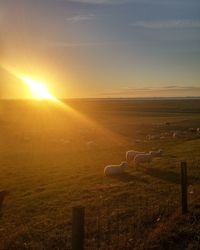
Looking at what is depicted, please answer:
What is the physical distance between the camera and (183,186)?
1278 cm

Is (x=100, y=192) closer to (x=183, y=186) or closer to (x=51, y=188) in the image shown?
(x=51, y=188)

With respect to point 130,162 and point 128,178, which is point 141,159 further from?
point 128,178

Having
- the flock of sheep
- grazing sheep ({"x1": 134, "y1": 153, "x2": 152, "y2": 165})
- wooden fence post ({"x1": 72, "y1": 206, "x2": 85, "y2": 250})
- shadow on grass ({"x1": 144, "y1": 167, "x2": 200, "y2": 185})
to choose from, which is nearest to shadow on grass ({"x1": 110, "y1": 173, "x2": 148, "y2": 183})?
the flock of sheep

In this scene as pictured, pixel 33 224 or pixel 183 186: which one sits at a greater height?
pixel 183 186

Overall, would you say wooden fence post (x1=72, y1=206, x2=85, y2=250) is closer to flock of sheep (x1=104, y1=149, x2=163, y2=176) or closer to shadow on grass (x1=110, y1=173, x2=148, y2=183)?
shadow on grass (x1=110, y1=173, x2=148, y2=183)

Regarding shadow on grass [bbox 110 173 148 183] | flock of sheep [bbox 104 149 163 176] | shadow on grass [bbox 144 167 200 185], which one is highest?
flock of sheep [bbox 104 149 163 176]

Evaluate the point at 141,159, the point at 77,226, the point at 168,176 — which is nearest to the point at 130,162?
the point at 141,159

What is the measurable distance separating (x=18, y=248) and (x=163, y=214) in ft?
16.2

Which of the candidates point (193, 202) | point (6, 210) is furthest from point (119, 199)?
point (6, 210)

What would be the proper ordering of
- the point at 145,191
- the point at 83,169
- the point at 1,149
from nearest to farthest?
the point at 145,191, the point at 83,169, the point at 1,149

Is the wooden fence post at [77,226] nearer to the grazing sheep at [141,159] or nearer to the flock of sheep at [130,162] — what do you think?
the flock of sheep at [130,162]

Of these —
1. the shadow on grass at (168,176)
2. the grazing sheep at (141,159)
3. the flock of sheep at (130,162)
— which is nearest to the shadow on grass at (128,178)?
the flock of sheep at (130,162)

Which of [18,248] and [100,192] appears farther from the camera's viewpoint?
[100,192]

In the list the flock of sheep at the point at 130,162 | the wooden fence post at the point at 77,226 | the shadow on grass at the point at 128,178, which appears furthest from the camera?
the flock of sheep at the point at 130,162
